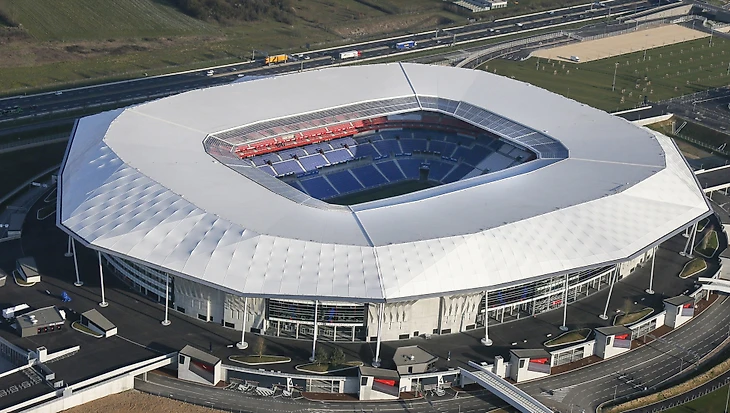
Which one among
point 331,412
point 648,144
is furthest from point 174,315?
point 648,144

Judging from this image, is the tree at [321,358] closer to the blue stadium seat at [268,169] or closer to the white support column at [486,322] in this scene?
the white support column at [486,322]

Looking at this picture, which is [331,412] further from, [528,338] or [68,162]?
[68,162]

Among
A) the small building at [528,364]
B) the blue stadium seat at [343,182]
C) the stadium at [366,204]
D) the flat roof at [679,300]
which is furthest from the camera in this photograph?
the blue stadium seat at [343,182]

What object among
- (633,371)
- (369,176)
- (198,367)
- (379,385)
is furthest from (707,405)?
(369,176)

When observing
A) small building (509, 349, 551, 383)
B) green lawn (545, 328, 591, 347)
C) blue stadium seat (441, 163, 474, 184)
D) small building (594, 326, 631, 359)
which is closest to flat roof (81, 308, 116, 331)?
small building (509, 349, 551, 383)

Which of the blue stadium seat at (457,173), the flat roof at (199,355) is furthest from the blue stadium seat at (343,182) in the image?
the flat roof at (199,355)
